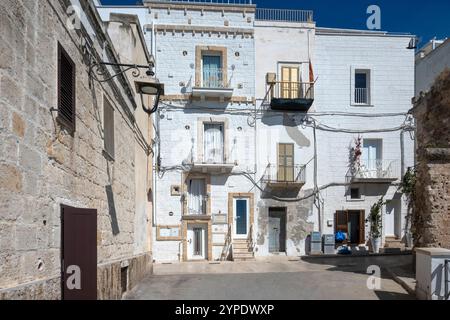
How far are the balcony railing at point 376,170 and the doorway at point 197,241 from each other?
710 centimetres

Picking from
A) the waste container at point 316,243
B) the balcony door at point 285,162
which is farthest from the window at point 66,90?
the waste container at point 316,243

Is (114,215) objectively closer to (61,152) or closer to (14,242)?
(61,152)

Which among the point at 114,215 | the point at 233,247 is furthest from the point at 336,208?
the point at 114,215

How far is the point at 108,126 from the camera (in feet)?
24.0

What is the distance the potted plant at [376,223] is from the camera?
17.8 m

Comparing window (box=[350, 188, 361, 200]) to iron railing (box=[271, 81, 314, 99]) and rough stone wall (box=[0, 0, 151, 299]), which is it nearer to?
iron railing (box=[271, 81, 314, 99])

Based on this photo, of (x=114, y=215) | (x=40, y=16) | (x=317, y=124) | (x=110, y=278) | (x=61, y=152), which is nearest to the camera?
(x=40, y=16)

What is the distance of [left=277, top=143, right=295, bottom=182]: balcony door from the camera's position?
18156mm

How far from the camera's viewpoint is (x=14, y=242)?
3.43m

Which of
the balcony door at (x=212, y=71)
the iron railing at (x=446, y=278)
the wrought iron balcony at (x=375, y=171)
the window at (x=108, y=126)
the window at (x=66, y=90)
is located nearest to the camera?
the window at (x=66, y=90)

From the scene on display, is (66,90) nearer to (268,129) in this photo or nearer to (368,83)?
(268,129)

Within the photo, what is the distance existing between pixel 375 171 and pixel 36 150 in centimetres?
Answer: 1700

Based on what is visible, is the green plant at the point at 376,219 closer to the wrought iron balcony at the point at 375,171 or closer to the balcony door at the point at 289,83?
the wrought iron balcony at the point at 375,171

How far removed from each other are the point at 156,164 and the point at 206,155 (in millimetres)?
2195
